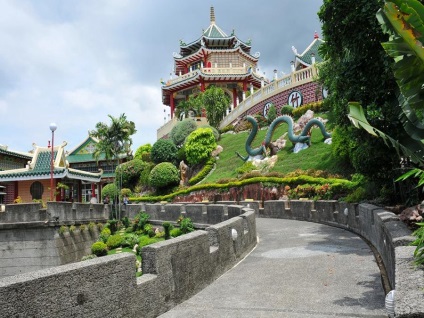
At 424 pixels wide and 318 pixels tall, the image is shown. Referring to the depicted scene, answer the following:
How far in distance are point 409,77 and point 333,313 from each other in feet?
10.5

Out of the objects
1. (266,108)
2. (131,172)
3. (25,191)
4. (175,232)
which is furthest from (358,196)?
(131,172)

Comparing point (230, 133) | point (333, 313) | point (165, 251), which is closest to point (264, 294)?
point (333, 313)

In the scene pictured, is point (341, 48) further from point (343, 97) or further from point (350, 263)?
point (350, 263)

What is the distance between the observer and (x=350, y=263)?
330 inches

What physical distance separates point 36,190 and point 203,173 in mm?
15072

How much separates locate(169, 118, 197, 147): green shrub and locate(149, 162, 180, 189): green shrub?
8.41m

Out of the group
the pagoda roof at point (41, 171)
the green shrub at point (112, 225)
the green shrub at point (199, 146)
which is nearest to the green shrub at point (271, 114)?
the green shrub at point (199, 146)

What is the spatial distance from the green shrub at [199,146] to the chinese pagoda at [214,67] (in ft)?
48.5

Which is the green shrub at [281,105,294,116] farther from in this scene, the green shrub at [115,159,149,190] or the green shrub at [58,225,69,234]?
the green shrub at [58,225,69,234]

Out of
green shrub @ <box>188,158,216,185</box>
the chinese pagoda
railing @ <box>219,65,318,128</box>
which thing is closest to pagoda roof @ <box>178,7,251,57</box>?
the chinese pagoda

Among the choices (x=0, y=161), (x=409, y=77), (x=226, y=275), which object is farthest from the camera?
(x=0, y=161)

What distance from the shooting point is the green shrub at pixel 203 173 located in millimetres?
38987

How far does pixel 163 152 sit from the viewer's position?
147ft

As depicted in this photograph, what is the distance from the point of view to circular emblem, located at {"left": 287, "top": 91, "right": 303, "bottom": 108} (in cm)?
4438
